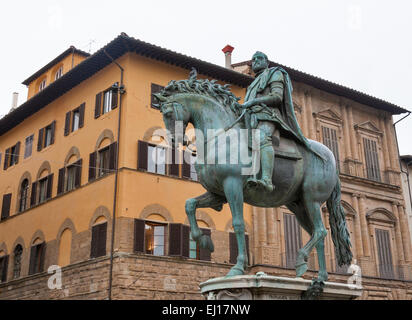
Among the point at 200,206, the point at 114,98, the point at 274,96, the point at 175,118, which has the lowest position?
the point at 200,206

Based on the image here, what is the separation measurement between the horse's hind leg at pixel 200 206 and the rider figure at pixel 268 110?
548mm

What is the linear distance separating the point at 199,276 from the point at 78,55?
44.0ft

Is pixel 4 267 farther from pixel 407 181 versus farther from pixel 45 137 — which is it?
pixel 407 181

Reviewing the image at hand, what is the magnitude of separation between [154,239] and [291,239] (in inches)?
245

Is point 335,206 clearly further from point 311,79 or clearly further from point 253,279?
point 311,79

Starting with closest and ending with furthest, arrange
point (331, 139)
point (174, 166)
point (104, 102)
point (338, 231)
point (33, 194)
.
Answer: point (338, 231)
point (174, 166)
point (104, 102)
point (33, 194)
point (331, 139)

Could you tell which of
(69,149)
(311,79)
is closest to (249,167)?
(69,149)

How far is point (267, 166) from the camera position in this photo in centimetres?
606

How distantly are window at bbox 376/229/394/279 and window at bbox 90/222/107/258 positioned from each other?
1285cm

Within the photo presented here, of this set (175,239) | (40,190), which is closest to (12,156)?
(40,190)

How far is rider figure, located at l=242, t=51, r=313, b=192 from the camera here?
612 cm

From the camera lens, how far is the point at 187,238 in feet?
64.7

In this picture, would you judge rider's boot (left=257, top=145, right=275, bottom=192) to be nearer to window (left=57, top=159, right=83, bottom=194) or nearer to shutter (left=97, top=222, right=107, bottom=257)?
shutter (left=97, top=222, right=107, bottom=257)
